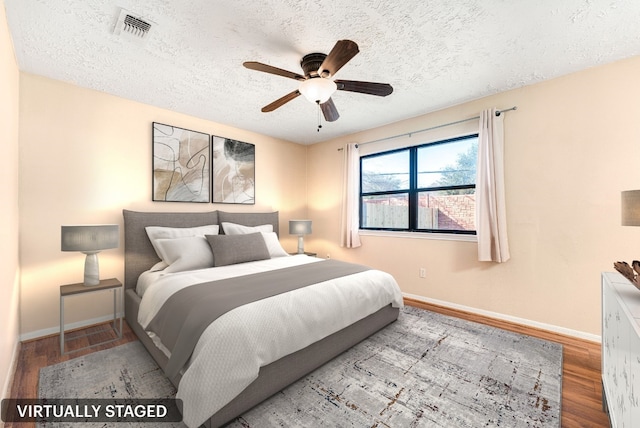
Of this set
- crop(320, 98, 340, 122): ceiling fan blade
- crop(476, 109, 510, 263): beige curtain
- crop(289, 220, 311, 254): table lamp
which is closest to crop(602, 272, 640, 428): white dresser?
crop(476, 109, 510, 263): beige curtain

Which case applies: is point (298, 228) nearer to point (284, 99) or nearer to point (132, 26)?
point (284, 99)

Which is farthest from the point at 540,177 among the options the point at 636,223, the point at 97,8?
→ the point at 97,8

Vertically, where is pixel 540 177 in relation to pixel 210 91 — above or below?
below

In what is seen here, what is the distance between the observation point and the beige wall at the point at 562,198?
2.36 m

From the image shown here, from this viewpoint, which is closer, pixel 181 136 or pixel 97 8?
pixel 97 8

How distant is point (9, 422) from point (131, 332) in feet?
3.91

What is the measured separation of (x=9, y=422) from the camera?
4.88 feet

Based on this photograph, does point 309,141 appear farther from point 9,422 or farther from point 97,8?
A: point 9,422

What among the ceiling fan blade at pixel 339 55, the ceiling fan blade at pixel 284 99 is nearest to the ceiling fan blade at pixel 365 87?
the ceiling fan blade at pixel 339 55

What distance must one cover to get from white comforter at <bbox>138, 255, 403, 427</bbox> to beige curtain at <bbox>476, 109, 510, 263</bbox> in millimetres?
1237

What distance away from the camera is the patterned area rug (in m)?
1.55

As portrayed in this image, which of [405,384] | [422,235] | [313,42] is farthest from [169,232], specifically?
[422,235]

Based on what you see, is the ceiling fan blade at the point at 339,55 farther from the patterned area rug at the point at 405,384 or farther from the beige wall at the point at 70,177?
the beige wall at the point at 70,177

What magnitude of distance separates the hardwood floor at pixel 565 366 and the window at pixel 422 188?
1.27 meters
